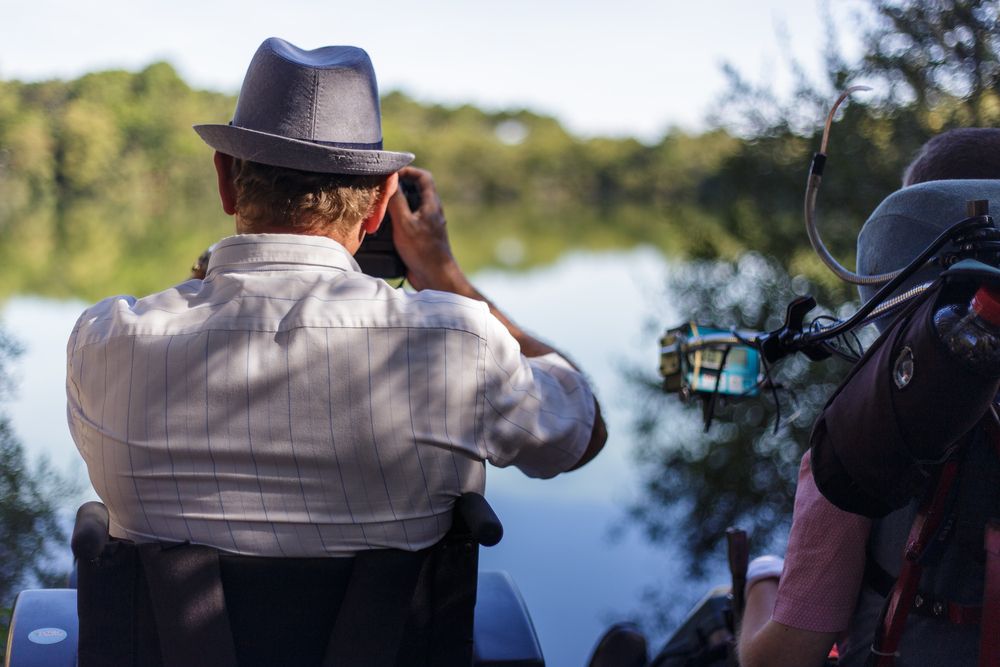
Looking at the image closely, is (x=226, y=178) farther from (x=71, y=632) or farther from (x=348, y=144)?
(x=71, y=632)

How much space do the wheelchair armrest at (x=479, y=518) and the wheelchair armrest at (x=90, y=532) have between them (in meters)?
0.48

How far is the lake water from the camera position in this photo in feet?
21.6

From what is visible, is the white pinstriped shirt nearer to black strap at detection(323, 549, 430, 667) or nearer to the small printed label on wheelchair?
black strap at detection(323, 549, 430, 667)

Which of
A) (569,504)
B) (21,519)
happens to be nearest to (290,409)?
(21,519)

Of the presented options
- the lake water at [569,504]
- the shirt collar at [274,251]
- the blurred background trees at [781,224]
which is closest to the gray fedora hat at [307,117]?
the shirt collar at [274,251]

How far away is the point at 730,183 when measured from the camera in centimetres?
626

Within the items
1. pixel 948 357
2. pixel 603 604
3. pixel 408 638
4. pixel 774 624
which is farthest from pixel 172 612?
pixel 603 604

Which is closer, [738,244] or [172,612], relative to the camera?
[172,612]

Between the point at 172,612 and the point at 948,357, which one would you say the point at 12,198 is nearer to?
the point at 172,612

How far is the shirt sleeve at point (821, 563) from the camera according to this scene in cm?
149

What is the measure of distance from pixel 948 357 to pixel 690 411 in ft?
18.4

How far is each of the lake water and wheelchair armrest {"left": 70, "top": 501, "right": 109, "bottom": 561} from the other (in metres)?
2.55

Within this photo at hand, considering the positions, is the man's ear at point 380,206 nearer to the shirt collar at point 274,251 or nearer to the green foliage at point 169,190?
the shirt collar at point 274,251

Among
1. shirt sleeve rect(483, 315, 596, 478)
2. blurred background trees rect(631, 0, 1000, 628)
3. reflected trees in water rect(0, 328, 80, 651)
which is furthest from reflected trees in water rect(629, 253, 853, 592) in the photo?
shirt sleeve rect(483, 315, 596, 478)
